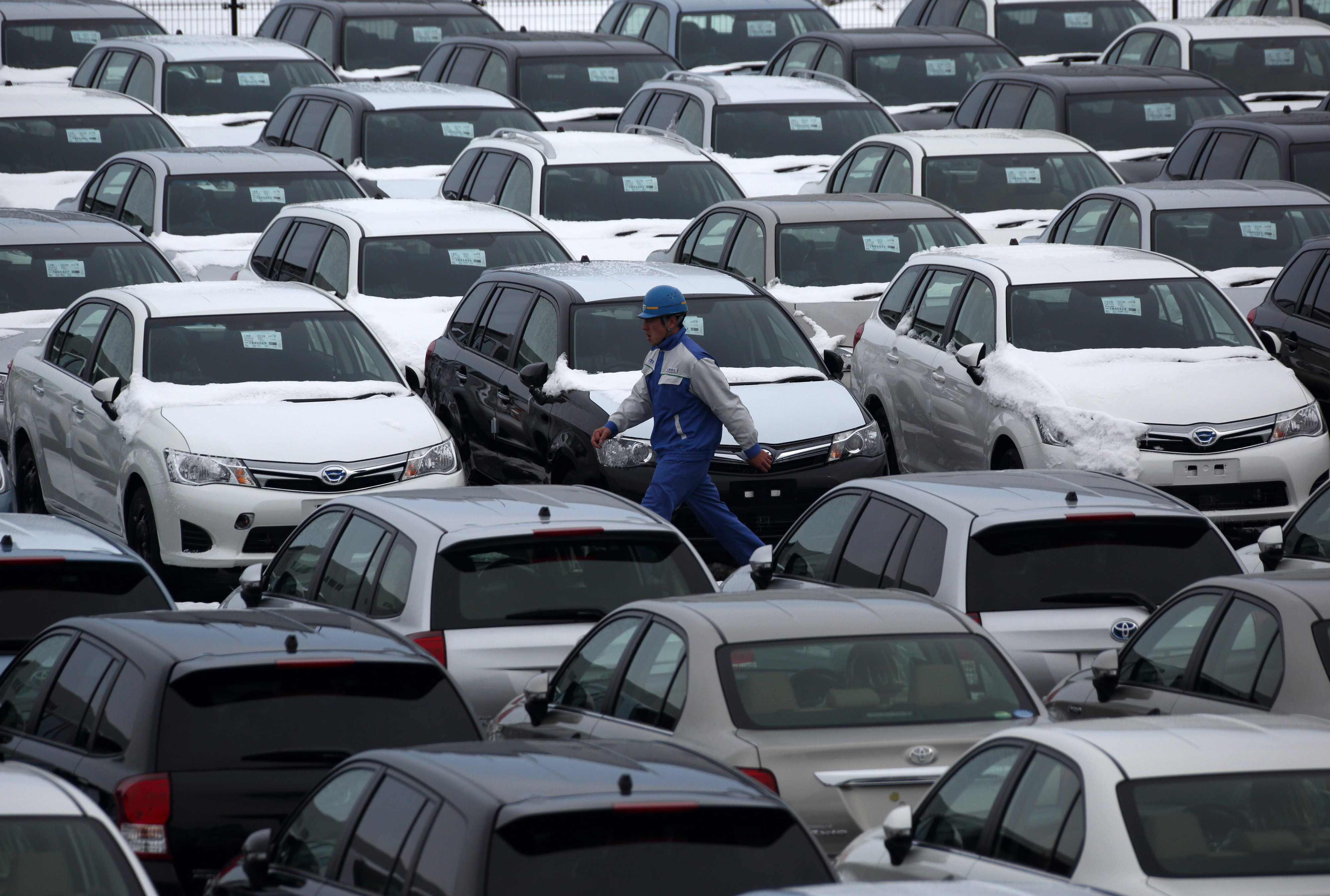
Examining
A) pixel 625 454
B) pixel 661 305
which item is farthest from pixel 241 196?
pixel 661 305

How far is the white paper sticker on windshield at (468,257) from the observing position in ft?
54.5

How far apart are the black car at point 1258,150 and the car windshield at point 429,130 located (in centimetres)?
592

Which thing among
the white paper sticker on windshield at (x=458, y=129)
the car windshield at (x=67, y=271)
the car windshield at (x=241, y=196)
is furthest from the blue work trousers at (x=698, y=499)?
the white paper sticker on windshield at (x=458, y=129)

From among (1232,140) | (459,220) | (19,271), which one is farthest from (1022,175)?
(19,271)

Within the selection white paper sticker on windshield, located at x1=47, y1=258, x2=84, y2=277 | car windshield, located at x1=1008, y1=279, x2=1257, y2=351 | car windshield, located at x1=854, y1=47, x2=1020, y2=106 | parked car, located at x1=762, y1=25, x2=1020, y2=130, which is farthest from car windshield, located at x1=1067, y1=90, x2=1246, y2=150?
white paper sticker on windshield, located at x1=47, y1=258, x2=84, y2=277

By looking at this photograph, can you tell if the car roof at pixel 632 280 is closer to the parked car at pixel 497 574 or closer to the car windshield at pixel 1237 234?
the car windshield at pixel 1237 234

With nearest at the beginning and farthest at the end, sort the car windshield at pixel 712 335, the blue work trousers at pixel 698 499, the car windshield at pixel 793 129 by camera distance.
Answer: the blue work trousers at pixel 698 499 → the car windshield at pixel 712 335 → the car windshield at pixel 793 129

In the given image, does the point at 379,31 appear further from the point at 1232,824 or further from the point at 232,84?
the point at 1232,824

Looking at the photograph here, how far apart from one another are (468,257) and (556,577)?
775 centimetres

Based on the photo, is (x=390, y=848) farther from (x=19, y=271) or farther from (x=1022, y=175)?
(x=1022, y=175)

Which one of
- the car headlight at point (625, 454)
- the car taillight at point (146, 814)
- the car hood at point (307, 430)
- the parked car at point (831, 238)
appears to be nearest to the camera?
the car taillight at point (146, 814)

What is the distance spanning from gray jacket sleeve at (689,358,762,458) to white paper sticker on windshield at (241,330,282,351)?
2826mm

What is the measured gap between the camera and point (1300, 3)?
27328mm

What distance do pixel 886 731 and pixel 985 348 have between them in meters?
6.88
